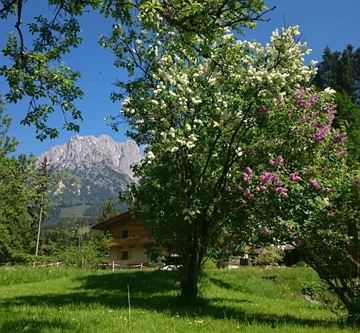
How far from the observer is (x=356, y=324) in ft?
37.7

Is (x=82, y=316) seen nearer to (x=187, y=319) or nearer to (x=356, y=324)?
(x=187, y=319)

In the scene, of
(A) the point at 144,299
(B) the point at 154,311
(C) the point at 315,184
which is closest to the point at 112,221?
(A) the point at 144,299

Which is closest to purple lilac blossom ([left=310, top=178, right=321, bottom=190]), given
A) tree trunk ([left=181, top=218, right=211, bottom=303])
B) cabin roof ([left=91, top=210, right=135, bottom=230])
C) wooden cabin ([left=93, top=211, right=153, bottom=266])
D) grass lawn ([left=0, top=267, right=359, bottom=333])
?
grass lawn ([left=0, top=267, right=359, bottom=333])

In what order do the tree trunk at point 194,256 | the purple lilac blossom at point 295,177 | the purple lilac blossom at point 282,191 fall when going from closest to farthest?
1. the purple lilac blossom at point 282,191
2. the purple lilac blossom at point 295,177
3. the tree trunk at point 194,256

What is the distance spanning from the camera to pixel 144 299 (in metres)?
19.8

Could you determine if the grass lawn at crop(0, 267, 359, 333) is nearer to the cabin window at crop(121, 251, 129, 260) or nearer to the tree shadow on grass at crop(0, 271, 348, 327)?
the tree shadow on grass at crop(0, 271, 348, 327)

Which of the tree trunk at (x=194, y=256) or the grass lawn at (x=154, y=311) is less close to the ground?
the tree trunk at (x=194, y=256)

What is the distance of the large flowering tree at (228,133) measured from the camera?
1465cm

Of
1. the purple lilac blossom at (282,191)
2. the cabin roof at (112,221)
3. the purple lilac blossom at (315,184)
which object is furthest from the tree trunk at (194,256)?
the cabin roof at (112,221)

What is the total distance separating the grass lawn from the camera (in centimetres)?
1054

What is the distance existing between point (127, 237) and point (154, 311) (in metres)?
62.0

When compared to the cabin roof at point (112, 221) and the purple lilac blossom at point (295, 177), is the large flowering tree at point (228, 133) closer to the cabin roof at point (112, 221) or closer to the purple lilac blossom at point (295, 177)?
the purple lilac blossom at point (295, 177)

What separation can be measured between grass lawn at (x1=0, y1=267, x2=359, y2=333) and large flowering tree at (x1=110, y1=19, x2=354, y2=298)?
2.54 meters

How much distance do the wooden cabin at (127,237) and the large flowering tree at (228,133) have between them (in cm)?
5602
